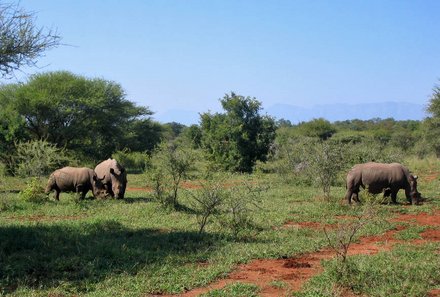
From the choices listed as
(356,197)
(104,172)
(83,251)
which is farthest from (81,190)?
(356,197)

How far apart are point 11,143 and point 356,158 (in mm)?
20685

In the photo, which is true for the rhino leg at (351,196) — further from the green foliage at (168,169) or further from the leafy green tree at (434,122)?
the leafy green tree at (434,122)

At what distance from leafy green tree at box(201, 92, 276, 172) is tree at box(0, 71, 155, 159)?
8832 millimetres

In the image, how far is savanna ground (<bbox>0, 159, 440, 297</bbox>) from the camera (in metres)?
7.93

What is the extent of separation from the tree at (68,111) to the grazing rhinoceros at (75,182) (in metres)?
14.1

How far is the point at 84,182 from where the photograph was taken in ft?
61.2

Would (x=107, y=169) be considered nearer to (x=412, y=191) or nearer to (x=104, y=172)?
(x=104, y=172)

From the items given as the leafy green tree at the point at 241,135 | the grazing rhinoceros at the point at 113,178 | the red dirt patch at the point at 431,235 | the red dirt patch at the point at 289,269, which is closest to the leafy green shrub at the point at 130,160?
the leafy green tree at the point at 241,135

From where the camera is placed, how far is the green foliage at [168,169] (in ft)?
50.9

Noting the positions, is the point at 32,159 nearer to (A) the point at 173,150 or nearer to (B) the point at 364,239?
(A) the point at 173,150

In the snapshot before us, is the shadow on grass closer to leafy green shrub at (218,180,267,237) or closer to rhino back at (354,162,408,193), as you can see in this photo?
leafy green shrub at (218,180,267,237)

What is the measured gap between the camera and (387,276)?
8.31 metres

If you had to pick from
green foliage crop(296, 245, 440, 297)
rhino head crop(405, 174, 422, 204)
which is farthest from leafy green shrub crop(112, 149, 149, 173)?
green foliage crop(296, 245, 440, 297)

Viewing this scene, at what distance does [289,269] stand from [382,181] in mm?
9605
